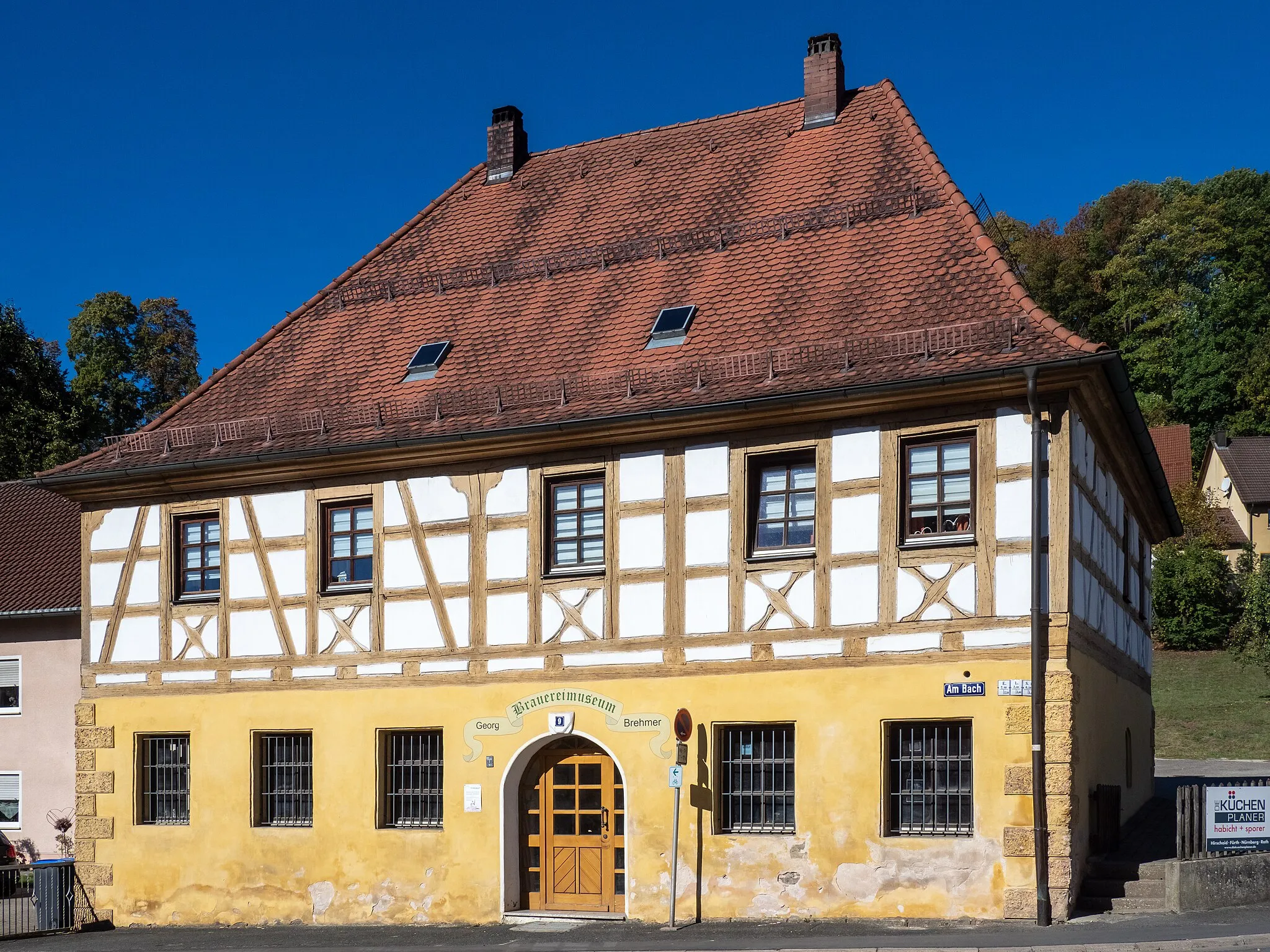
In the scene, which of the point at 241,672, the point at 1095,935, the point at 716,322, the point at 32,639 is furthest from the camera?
the point at 32,639

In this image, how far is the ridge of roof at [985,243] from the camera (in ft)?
55.8

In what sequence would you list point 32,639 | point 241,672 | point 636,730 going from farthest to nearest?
1. point 32,639
2. point 241,672
3. point 636,730

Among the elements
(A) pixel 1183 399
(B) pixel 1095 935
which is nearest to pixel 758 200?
(B) pixel 1095 935

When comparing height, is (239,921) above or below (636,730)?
below

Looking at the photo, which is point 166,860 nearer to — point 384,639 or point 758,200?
point 384,639

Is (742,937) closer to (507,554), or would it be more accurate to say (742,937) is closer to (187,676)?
(507,554)

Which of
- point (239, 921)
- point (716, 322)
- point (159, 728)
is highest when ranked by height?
point (716, 322)

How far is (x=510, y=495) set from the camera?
19.8 metres

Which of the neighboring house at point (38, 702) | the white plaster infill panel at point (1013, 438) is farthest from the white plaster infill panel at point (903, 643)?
the neighboring house at point (38, 702)

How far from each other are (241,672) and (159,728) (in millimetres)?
1552

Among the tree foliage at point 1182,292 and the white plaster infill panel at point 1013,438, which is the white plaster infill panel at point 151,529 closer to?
the white plaster infill panel at point 1013,438

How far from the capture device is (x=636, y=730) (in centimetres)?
1869

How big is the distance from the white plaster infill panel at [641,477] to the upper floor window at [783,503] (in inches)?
45.6

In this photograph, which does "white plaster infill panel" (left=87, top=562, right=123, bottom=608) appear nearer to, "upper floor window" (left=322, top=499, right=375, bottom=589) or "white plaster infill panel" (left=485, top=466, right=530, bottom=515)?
"upper floor window" (left=322, top=499, right=375, bottom=589)
